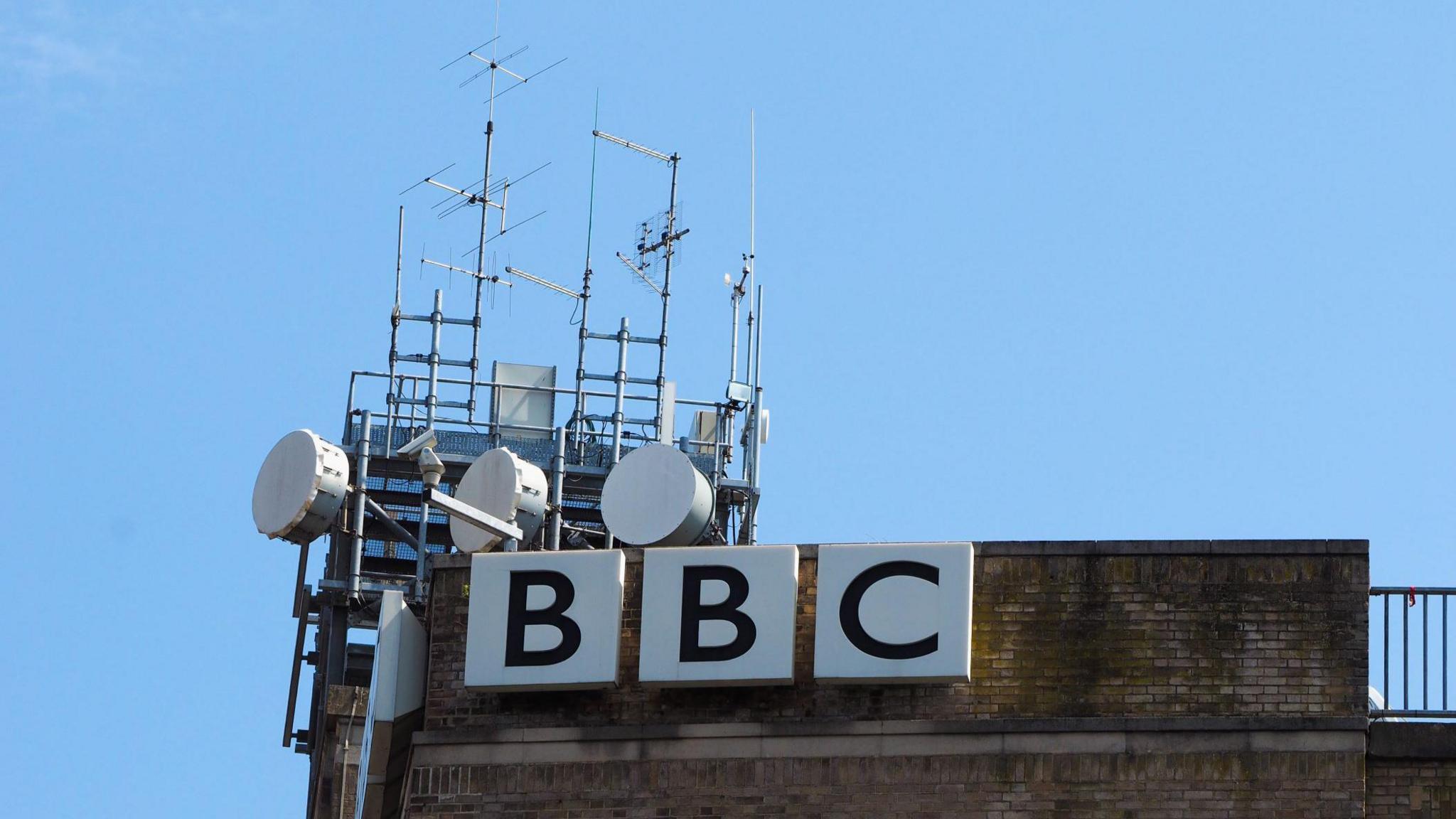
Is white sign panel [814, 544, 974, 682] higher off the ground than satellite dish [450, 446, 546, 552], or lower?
lower

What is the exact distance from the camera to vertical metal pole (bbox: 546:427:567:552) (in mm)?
31469

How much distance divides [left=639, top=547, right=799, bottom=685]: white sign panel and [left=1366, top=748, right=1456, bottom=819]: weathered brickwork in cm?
533

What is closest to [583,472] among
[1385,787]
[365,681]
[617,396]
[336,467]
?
[617,396]

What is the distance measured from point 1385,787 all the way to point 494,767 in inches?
320

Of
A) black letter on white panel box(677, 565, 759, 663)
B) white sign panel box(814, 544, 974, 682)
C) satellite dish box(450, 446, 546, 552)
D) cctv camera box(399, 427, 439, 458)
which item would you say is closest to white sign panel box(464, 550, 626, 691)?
black letter on white panel box(677, 565, 759, 663)

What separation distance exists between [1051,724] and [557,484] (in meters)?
13.9

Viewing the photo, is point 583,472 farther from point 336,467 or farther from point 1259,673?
point 1259,673

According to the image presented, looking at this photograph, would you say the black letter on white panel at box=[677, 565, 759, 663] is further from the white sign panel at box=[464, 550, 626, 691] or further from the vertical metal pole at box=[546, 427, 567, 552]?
the vertical metal pole at box=[546, 427, 567, 552]

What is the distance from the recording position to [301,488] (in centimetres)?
3059

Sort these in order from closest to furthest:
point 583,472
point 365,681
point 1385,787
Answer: point 1385,787 < point 365,681 < point 583,472

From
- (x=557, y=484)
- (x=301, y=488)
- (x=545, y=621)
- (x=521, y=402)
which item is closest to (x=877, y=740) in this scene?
(x=545, y=621)

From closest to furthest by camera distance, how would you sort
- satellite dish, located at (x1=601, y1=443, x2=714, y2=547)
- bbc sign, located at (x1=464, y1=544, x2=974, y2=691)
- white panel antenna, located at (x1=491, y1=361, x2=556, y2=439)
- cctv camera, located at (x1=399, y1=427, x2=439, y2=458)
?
1. bbc sign, located at (x1=464, y1=544, x2=974, y2=691)
2. satellite dish, located at (x1=601, y1=443, x2=714, y2=547)
3. cctv camera, located at (x1=399, y1=427, x2=439, y2=458)
4. white panel antenna, located at (x1=491, y1=361, x2=556, y2=439)

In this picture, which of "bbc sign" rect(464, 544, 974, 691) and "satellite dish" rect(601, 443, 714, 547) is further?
"satellite dish" rect(601, 443, 714, 547)

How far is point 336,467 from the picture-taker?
30.9 meters
